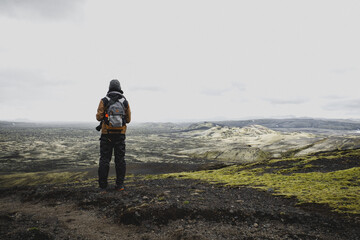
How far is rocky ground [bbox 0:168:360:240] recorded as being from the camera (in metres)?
4.32

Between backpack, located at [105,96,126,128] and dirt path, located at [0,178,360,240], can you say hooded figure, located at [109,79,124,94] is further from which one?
dirt path, located at [0,178,360,240]

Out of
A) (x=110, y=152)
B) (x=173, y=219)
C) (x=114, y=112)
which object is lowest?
(x=173, y=219)

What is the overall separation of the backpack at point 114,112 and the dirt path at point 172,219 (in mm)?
2850

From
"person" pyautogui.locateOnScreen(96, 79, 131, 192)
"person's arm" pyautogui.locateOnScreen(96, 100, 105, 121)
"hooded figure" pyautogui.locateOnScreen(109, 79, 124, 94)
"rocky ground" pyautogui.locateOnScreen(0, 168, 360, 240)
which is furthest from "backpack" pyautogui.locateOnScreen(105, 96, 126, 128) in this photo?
"rocky ground" pyautogui.locateOnScreen(0, 168, 360, 240)

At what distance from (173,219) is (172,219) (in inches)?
1.1

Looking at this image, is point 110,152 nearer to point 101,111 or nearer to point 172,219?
point 101,111

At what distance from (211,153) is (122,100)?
4733cm

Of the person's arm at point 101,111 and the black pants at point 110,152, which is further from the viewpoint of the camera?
the black pants at point 110,152

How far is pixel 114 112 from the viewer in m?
7.79

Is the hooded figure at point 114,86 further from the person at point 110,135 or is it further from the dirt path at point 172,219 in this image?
the dirt path at point 172,219

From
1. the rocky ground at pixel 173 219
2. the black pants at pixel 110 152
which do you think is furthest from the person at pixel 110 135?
the rocky ground at pixel 173 219

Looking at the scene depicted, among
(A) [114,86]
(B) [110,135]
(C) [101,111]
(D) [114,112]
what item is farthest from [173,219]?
(A) [114,86]

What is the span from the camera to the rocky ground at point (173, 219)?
432cm

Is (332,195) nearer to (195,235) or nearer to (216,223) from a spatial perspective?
(216,223)
